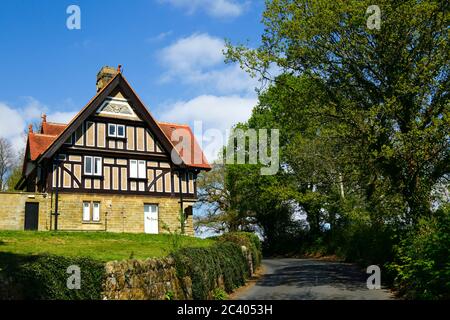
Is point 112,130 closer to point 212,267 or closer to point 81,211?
point 81,211

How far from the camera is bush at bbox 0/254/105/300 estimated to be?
29.3ft

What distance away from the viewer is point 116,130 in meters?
35.1

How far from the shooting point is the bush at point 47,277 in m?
8.95

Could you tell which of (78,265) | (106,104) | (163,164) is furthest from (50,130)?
(78,265)

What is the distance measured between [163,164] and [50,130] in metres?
9.44

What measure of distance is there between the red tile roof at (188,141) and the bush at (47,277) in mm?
26502

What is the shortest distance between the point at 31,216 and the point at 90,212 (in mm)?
3732

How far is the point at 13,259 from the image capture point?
960 centimetres

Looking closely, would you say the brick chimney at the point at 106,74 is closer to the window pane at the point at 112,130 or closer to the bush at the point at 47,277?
the window pane at the point at 112,130

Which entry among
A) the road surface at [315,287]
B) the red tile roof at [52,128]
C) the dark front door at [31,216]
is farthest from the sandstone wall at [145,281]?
the red tile roof at [52,128]

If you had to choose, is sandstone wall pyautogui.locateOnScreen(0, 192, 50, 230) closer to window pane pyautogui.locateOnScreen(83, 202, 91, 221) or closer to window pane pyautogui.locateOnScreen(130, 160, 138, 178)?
window pane pyautogui.locateOnScreen(83, 202, 91, 221)

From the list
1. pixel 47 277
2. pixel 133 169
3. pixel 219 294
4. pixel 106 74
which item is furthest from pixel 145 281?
pixel 106 74

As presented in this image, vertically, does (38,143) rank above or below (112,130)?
below

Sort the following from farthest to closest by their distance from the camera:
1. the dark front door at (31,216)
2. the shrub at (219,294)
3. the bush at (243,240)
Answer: the dark front door at (31,216)
the bush at (243,240)
the shrub at (219,294)
